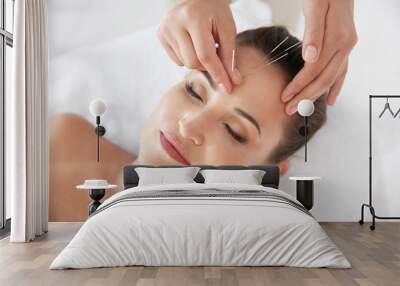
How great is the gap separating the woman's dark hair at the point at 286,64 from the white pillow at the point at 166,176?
1189 mm

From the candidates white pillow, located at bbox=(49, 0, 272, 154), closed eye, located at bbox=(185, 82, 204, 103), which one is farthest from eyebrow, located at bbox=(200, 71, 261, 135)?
white pillow, located at bbox=(49, 0, 272, 154)

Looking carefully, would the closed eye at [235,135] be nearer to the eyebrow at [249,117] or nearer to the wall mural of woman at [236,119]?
the wall mural of woman at [236,119]

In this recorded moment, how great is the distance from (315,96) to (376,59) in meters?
0.95

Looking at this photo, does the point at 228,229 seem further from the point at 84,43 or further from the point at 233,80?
the point at 84,43

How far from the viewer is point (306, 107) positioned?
768 cm

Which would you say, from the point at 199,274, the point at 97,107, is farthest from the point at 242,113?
the point at 199,274

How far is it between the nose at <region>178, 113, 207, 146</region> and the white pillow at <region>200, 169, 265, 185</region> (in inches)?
26.7

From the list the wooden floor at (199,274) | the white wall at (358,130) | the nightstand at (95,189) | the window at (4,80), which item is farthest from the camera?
the white wall at (358,130)

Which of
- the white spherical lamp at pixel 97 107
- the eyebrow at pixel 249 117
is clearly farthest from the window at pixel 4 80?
the eyebrow at pixel 249 117

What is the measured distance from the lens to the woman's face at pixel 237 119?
309 inches

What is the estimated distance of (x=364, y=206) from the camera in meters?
8.04

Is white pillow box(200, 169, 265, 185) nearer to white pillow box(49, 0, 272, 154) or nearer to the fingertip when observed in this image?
white pillow box(49, 0, 272, 154)

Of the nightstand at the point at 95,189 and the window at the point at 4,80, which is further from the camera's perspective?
the nightstand at the point at 95,189

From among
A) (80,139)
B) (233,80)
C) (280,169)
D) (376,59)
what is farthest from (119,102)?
(376,59)
